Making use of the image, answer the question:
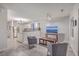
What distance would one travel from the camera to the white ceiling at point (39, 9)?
2559 mm

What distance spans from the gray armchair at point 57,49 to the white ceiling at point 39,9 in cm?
64

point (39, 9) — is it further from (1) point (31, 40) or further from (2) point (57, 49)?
(2) point (57, 49)

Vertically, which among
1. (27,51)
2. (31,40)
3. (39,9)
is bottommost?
(27,51)

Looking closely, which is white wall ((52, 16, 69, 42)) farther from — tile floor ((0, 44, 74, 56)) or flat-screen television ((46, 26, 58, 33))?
tile floor ((0, 44, 74, 56))

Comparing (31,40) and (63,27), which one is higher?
(63,27)

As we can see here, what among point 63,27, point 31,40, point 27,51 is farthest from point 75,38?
point 27,51

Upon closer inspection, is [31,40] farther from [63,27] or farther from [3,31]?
[63,27]

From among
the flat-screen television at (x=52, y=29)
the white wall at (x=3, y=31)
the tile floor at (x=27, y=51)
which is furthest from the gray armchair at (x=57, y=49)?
the white wall at (x=3, y=31)

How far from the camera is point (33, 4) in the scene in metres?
2.57

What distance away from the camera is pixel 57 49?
8.57ft

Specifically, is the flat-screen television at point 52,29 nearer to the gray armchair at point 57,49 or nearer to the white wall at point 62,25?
the white wall at point 62,25

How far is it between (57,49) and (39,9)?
0.97 metres

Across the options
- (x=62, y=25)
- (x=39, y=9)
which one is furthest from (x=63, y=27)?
(x=39, y=9)

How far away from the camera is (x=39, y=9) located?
2.60 meters
